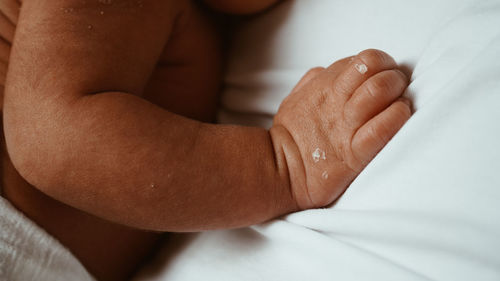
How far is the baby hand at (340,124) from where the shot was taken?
444 millimetres

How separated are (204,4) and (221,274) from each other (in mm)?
413

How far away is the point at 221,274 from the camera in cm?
52

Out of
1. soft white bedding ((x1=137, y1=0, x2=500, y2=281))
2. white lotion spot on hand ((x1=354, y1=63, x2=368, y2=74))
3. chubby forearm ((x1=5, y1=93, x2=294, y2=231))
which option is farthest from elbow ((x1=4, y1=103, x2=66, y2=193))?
white lotion spot on hand ((x1=354, y1=63, x2=368, y2=74))

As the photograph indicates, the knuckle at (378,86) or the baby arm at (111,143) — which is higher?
the knuckle at (378,86)

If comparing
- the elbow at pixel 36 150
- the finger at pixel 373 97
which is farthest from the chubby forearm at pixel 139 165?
the finger at pixel 373 97

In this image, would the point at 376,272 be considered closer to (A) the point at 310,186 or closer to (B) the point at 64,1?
(A) the point at 310,186

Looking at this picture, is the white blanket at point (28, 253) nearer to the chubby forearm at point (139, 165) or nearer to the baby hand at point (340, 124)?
the chubby forearm at point (139, 165)

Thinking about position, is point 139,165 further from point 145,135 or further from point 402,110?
point 402,110

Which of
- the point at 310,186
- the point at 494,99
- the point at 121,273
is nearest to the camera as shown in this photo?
the point at 494,99

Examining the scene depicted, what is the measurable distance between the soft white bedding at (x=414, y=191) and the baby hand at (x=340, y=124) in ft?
0.05

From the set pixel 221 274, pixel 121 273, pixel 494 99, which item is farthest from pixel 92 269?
pixel 494 99

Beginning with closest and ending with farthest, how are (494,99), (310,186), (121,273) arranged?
1. (494,99)
2. (310,186)
3. (121,273)

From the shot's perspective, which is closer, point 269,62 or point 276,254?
point 276,254

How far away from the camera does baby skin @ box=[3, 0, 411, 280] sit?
0.45m
